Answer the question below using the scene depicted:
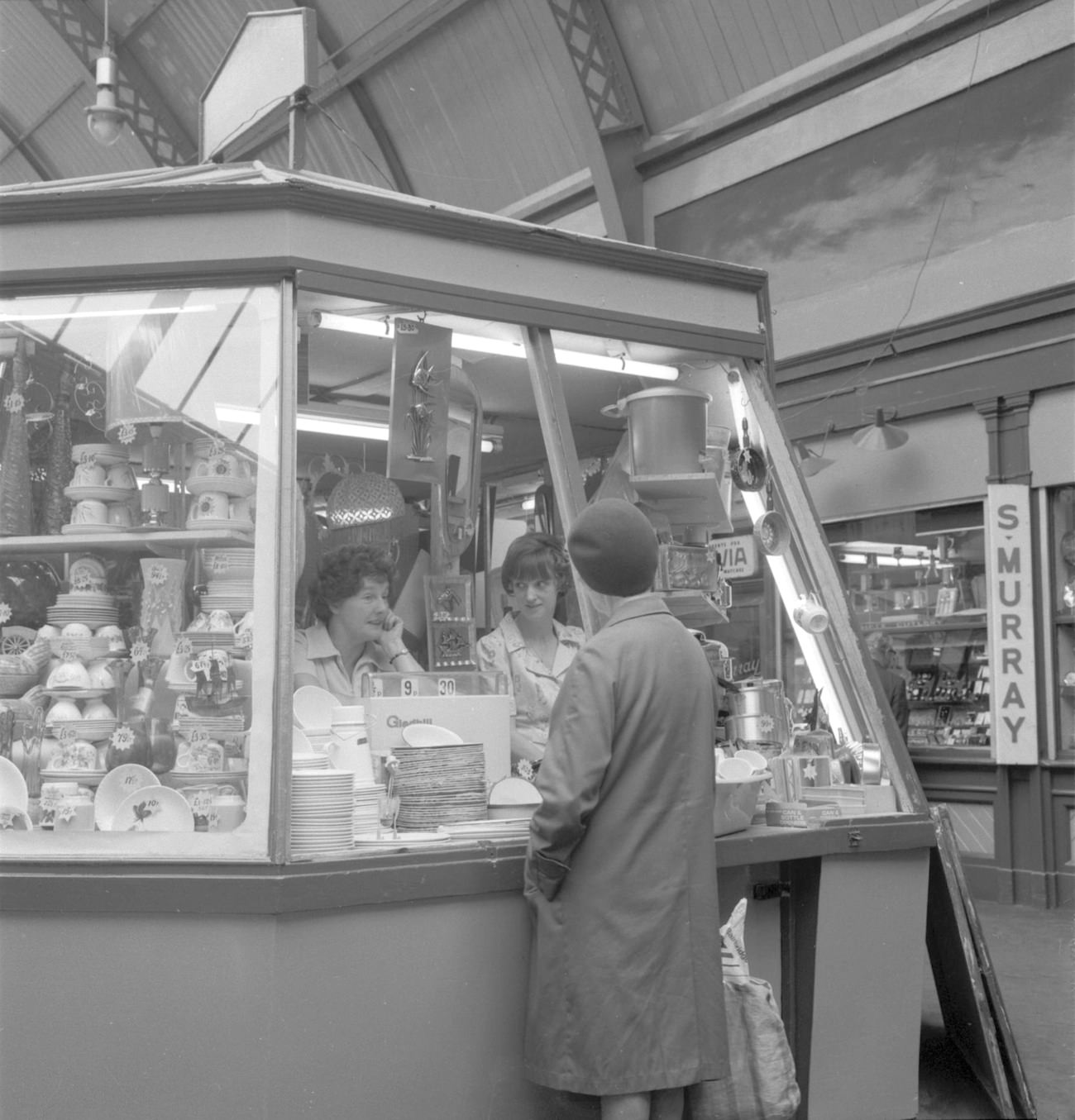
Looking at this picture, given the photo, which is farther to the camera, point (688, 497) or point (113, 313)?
point (688, 497)

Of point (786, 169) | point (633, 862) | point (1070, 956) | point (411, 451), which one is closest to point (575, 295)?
point (411, 451)

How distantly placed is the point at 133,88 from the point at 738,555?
11.2 meters

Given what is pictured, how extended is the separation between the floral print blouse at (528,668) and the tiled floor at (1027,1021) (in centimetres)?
176

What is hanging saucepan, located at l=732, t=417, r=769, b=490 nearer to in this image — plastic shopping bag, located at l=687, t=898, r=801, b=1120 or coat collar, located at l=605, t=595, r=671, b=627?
coat collar, located at l=605, t=595, r=671, b=627

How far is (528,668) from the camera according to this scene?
190 inches

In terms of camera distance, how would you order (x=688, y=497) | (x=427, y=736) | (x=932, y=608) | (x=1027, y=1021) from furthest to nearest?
(x=932, y=608)
(x=1027, y=1021)
(x=688, y=497)
(x=427, y=736)

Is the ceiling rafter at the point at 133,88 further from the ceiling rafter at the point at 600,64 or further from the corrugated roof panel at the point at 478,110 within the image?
the ceiling rafter at the point at 600,64

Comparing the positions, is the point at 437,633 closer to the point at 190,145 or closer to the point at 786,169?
the point at 786,169

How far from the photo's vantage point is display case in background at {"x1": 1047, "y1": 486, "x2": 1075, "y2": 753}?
313 inches

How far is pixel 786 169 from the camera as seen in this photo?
952cm

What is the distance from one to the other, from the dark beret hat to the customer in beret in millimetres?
138

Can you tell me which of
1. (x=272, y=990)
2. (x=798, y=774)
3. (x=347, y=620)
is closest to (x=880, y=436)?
(x=798, y=774)

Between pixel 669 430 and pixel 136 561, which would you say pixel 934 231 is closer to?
pixel 669 430

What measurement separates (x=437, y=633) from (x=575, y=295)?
1425mm
